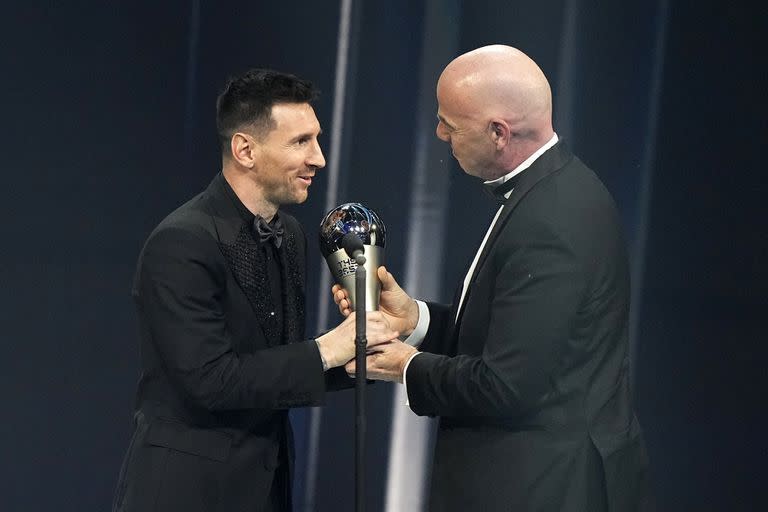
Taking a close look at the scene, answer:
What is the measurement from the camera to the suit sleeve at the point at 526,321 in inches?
97.6

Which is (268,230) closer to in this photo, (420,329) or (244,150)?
(244,150)

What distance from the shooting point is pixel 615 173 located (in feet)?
12.6

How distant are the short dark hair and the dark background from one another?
1068mm

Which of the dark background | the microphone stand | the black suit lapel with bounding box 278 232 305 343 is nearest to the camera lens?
the microphone stand

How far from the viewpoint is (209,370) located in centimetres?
262

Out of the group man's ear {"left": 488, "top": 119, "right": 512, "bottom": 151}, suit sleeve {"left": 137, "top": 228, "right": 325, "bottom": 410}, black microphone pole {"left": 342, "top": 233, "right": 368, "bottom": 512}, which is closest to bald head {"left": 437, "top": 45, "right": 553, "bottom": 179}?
man's ear {"left": 488, "top": 119, "right": 512, "bottom": 151}

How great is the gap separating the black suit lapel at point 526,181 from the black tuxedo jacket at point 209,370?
468mm

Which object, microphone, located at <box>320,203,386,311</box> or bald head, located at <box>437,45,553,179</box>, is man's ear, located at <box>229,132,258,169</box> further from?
bald head, located at <box>437,45,553,179</box>

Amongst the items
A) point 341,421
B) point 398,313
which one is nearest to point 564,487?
point 398,313

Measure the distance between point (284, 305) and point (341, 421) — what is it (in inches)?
57.6

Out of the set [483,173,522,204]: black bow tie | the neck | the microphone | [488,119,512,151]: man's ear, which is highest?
[488,119,512,151]: man's ear

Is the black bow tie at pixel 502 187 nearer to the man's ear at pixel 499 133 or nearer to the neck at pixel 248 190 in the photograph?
the man's ear at pixel 499 133

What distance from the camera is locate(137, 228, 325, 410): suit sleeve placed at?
8.59 feet

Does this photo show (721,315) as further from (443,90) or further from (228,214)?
(228,214)
